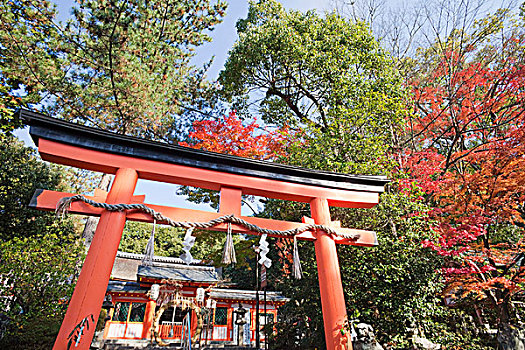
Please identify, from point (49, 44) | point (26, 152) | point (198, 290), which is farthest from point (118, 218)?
point (26, 152)

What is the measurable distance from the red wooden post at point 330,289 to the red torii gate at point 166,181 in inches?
0.4

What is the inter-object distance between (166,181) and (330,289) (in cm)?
268

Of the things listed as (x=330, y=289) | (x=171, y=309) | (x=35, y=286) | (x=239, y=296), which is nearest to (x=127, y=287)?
(x=171, y=309)

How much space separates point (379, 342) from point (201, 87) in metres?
10.1

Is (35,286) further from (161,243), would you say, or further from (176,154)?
(161,243)

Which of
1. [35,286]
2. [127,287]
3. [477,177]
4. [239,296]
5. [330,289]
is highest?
[477,177]

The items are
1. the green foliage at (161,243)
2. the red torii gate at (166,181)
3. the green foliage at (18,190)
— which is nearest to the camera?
the red torii gate at (166,181)

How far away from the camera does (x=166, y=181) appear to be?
12.5 ft

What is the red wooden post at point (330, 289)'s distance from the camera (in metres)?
3.42

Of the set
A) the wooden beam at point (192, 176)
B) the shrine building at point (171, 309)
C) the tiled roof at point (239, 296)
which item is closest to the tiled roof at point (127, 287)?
the shrine building at point (171, 309)

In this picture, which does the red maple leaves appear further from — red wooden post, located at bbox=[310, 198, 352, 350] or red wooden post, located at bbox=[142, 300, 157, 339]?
red wooden post, located at bbox=[142, 300, 157, 339]

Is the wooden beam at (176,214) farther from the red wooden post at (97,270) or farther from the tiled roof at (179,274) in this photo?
the tiled roof at (179,274)

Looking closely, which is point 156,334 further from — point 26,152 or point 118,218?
point 26,152

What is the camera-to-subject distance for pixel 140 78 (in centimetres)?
754
